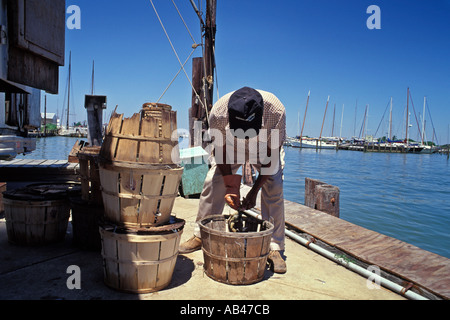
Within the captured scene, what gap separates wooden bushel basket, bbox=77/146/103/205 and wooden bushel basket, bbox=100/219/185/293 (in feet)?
2.67

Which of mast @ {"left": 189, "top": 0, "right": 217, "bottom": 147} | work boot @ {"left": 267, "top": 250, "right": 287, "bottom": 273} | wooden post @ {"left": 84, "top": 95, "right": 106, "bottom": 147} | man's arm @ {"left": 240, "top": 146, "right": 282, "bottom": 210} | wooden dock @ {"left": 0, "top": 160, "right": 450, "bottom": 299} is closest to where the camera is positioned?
wooden dock @ {"left": 0, "top": 160, "right": 450, "bottom": 299}

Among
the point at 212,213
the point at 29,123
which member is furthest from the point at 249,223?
the point at 29,123

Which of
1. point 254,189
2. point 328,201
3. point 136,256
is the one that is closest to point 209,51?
point 328,201

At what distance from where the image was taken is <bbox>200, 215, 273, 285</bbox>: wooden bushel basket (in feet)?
9.25

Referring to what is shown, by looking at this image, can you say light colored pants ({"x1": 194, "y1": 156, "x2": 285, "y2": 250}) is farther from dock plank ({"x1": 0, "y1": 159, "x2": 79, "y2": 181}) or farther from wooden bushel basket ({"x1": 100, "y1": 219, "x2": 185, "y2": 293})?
dock plank ({"x1": 0, "y1": 159, "x2": 79, "y2": 181})

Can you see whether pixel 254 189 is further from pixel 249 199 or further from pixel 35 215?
pixel 35 215

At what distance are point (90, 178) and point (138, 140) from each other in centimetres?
104

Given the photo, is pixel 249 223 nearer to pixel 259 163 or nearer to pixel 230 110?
pixel 259 163

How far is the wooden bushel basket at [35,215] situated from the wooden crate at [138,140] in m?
1.20

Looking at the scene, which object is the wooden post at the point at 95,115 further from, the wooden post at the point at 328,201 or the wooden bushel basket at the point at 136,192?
the wooden post at the point at 328,201

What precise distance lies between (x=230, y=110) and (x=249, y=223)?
1355mm

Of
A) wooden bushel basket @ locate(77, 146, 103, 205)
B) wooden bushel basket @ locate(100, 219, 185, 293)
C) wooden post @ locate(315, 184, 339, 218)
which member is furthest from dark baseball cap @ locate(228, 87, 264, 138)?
wooden post @ locate(315, 184, 339, 218)

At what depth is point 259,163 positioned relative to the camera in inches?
141

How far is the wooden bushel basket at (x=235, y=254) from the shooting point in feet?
9.25
